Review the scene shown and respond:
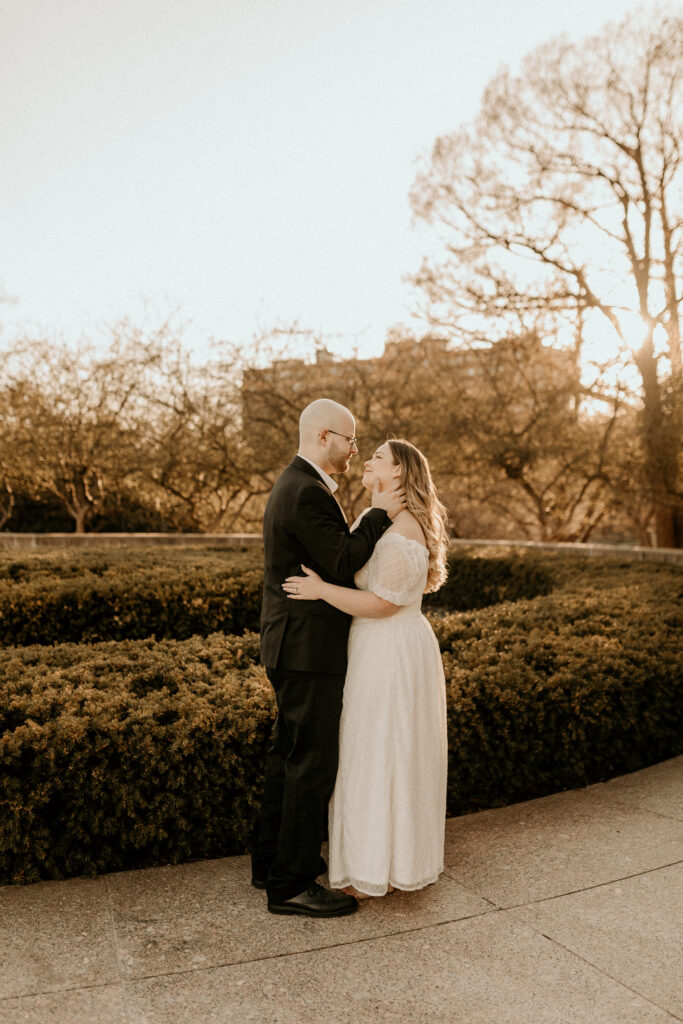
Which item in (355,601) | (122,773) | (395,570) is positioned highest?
(395,570)

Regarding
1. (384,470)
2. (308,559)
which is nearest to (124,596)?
(308,559)

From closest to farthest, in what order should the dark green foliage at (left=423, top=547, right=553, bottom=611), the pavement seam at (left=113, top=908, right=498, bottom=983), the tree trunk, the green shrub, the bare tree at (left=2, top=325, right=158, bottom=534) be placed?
the pavement seam at (left=113, top=908, right=498, bottom=983)
the green shrub
the dark green foliage at (left=423, top=547, right=553, bottom=611)
the tree trunk
the bare tree at (left=2, top=325, right=158, bottom=534)

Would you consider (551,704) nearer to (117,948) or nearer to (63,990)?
(117,948)

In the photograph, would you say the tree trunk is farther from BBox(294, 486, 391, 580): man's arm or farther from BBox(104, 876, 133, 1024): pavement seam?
BBox(104, 876, 133, 1024): pavement seam

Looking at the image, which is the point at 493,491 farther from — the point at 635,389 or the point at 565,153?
the point at 565,153

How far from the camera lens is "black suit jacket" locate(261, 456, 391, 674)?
127 inches

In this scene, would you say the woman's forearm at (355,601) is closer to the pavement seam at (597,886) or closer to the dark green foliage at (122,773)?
the dark green foliage at (122,773)

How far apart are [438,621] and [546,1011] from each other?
3.62m

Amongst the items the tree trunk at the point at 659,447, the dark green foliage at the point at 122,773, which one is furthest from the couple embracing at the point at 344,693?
the tree trunk at the point at 659,447

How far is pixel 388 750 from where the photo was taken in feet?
10.8

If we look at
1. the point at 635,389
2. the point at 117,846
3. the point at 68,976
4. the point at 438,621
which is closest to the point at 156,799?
the point at 117,846

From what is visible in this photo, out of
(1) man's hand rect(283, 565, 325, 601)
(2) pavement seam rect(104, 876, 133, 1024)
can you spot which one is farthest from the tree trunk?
(2) pavement seam rect(104, 876, 133, 1024)

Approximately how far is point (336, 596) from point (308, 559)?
0.22 m

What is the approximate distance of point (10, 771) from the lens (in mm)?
3414
